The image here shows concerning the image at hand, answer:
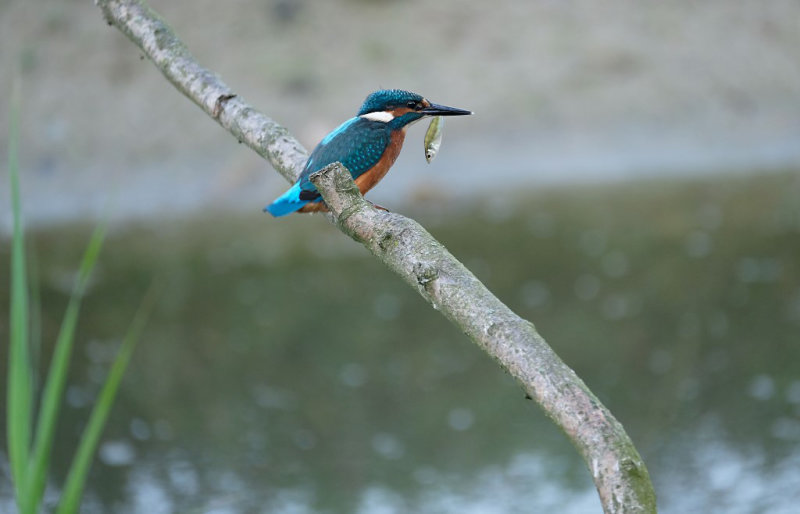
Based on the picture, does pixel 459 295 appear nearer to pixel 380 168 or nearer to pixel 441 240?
pixel 380 168

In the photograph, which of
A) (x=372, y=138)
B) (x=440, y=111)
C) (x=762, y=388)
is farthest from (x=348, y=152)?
(x=762, y=388)

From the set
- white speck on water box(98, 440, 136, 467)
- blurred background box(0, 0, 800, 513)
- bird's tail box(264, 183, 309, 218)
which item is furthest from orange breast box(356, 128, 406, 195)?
white speck on water box(98, 440, 136, 467)

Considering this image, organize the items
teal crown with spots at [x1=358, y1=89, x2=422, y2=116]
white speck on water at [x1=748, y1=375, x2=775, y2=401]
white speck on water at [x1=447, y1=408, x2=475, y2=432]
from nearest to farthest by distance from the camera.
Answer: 1. teal crown with spots at [x1=358, y1=89, x2=422, y2=116]
2. white speck on water at [x1=447, y1=408, x2=475, y2=432]
3. white speck on water at [x1=748, y1=375, x2=775, y2=401]

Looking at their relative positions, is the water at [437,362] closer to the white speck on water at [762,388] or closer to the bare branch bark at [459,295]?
the white speck on water at [762,388]

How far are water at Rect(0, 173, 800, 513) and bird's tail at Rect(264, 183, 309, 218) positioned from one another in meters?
3.14

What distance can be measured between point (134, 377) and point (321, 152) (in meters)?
5.41

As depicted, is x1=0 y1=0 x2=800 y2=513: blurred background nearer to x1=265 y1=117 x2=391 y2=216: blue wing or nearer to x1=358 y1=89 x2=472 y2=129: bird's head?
x1=265 y1=117 x2=391 y2=216: blue wing

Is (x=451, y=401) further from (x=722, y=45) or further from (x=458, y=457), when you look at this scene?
(x=722, y=45)

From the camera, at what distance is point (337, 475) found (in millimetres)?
5418

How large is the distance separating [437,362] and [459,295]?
18.6ft

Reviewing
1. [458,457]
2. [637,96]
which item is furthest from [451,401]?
[637,96]

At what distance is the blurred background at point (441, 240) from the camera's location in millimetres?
5535

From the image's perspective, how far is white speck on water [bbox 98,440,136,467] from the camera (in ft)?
18.9

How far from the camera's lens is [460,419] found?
238 inches
